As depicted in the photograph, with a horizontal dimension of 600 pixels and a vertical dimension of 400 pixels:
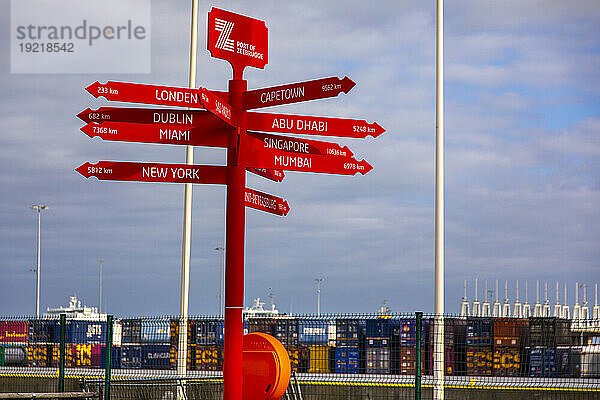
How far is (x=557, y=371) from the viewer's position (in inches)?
536

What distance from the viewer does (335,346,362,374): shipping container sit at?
16750 millimetres

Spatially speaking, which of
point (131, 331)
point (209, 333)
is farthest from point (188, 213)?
point (131, 331)

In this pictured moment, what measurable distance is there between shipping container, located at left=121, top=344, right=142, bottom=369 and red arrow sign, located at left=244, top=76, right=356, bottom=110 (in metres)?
8.53

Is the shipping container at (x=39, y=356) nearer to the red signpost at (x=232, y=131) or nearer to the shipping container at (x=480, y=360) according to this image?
the shipping container at (x=480, y=360)

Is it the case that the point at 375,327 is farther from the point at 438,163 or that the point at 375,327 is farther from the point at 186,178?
the point at 186,178

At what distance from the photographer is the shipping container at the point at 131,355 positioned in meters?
17.6

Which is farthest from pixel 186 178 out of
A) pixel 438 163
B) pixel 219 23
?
pixel 438 163

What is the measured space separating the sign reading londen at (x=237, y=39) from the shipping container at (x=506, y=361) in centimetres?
841

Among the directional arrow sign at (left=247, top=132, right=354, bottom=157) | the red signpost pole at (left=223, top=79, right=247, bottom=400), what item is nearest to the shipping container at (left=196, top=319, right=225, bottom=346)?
the red signpost pole at (left=223, top=79, right=247, bottom=400)

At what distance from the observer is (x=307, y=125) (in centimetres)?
1070

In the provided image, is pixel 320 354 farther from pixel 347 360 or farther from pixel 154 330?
pixel 154 330

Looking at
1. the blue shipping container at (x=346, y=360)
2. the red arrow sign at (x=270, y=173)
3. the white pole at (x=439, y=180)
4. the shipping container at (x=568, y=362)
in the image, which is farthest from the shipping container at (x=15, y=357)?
the shipping container at (x=568, y=362)

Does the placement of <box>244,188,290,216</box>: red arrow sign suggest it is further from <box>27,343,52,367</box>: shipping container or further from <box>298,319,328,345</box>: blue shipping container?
<box>27,343,52,367</box>: shipping container

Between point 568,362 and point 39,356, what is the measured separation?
48.2ft
